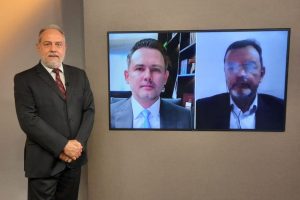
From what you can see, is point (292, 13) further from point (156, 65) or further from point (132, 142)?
point (132, 142)

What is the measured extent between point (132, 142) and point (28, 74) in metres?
0.99

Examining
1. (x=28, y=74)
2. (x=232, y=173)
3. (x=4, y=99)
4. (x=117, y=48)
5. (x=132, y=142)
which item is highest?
(x=117, y=48)

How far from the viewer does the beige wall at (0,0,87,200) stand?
8.10 ft

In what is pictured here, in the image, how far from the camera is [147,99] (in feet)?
7.72

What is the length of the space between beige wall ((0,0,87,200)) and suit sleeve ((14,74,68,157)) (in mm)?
733

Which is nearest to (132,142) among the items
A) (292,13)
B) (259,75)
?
(259,75)

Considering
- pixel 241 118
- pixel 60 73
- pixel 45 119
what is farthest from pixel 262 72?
pixel 45 119

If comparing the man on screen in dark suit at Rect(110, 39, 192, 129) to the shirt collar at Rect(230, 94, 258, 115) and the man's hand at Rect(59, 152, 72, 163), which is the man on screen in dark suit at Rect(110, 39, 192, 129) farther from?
the man's hand at Rect(59, 152, 72, 163)

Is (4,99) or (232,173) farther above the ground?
(4,99)

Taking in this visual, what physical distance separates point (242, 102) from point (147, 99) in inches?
29.8

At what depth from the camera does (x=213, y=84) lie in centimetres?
230

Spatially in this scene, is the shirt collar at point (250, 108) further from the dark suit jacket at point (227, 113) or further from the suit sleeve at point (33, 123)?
the suit sleeve at point (33, 123)

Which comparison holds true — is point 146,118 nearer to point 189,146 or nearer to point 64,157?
point 189,146

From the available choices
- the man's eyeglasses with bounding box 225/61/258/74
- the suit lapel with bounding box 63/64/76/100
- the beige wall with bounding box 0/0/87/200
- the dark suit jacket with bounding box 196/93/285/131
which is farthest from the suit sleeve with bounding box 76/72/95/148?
the man's eyeglasses with bounding box 225/61/258/74
